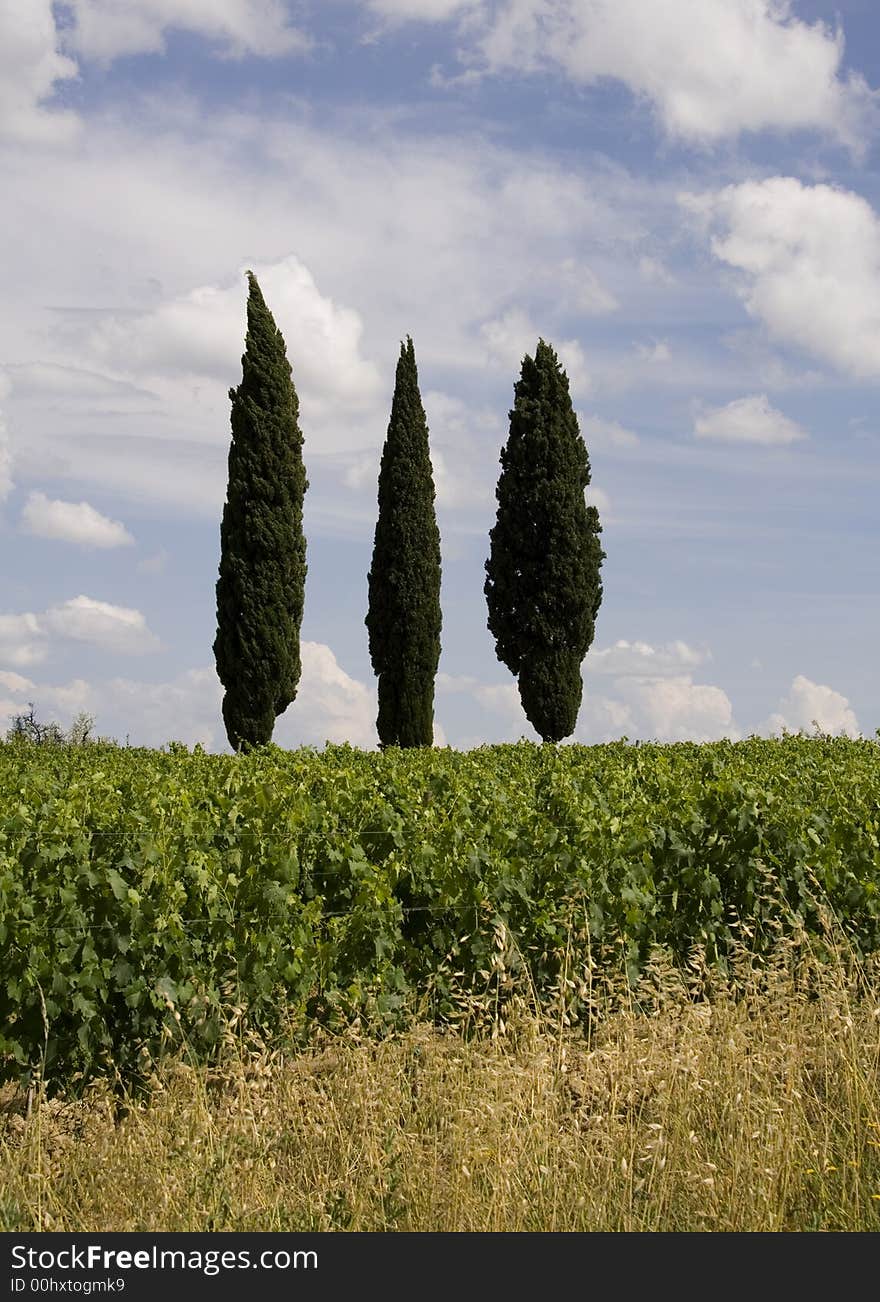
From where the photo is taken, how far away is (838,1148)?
16.9 ft

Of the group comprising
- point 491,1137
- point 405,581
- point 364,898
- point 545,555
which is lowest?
point 491,1137

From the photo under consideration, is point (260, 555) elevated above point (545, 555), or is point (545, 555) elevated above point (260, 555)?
point (545, 555)

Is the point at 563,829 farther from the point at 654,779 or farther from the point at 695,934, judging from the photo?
the point at 654,779

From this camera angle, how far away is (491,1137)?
15.5 feet

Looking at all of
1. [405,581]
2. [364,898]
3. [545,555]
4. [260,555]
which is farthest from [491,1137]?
[545,555]

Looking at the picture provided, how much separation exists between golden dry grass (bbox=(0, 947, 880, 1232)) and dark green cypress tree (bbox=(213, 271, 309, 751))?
19.6m

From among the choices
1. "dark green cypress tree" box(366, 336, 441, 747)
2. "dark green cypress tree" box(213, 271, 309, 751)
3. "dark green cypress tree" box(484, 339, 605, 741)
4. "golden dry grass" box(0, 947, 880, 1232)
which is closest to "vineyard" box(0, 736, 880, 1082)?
"golden dry grass" box(0, 947, 880, 1232)

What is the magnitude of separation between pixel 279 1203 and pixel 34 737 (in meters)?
23.2

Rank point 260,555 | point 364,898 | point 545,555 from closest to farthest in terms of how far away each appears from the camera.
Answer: point 364,898
point 260,555
point 545,555

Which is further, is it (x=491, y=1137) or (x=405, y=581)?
(x=405, y=581)

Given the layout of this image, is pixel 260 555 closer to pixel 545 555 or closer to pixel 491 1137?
pixel 545 555

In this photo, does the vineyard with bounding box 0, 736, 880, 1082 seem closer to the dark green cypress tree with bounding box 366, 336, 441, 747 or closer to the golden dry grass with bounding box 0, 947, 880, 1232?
the golden dry grass with bounding box 0, 947, 880, 1232

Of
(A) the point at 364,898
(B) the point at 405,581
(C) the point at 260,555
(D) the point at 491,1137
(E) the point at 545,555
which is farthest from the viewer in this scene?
(E) the point at 545,555

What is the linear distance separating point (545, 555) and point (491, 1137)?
82.6 feet
